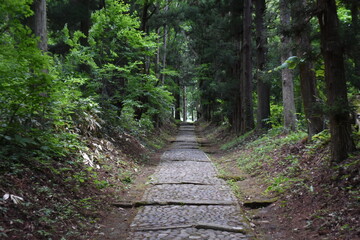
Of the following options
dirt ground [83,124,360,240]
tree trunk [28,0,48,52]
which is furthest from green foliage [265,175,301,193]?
tree trunk [28,0,48,52]

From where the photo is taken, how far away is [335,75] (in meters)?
6.24

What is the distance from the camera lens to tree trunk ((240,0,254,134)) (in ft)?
56.2

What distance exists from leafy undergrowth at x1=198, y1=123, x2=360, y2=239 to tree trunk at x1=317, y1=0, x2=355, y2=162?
1.16 ft

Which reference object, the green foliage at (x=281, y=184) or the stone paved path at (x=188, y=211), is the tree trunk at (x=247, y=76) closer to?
the stone paved path at (x=188, y=211)

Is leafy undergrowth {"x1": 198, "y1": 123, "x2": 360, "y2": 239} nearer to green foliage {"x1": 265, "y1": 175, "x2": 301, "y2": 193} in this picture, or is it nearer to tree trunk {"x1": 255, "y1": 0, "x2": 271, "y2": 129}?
green foliage {"x1": 265, "y1": 175, "x2": 301, "y2": 193}

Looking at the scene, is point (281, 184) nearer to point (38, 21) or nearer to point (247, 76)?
point (38, 21)

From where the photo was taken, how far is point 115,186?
8141mm

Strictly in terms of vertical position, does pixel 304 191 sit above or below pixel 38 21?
below

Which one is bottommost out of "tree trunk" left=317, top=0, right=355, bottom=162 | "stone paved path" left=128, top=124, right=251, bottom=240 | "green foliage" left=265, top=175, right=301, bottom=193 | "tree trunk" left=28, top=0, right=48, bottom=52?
"stone paved path" left=128, top=124, right=251, bottom=240

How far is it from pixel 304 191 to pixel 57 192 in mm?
4755

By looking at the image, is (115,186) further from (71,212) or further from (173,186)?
(71,212)

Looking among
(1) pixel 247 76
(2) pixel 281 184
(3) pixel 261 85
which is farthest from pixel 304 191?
(1) pixel 247 76

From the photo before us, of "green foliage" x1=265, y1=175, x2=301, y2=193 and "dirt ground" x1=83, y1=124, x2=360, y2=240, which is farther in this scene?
"green foliage" x1=265, y1=175, x2=301, y2=193

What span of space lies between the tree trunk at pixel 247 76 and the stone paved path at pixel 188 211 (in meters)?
8.18
